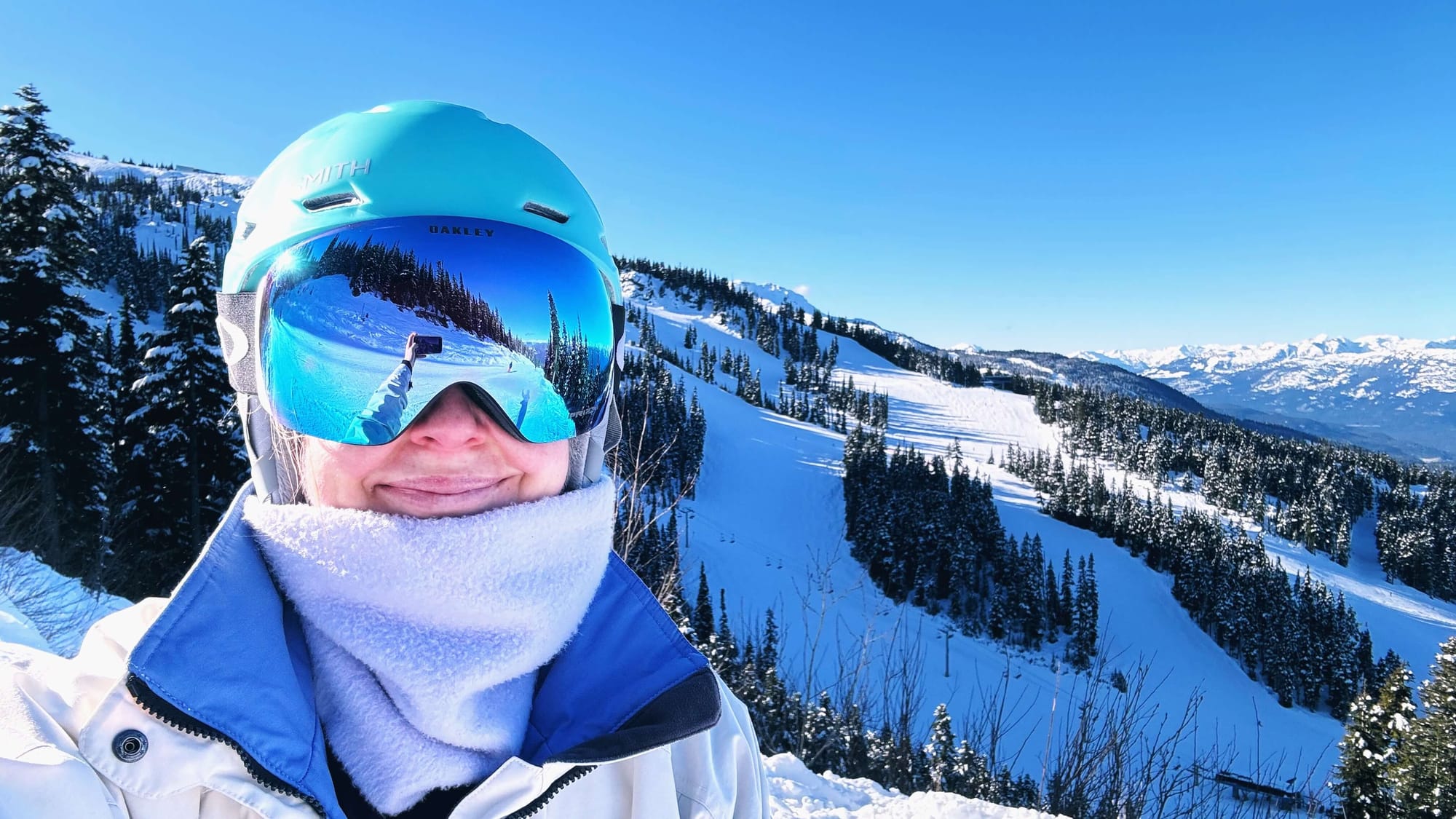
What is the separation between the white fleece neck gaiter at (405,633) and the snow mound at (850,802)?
12.0 ft

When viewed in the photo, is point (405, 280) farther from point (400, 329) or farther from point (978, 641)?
point (978, 641)

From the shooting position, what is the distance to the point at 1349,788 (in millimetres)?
21984

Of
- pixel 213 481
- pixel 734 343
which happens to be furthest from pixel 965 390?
pixel 213 481

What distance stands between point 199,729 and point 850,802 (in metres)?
5.48

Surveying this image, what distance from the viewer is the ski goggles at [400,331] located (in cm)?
167

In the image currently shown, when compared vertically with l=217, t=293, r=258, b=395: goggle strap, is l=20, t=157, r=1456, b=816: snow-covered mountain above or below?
below

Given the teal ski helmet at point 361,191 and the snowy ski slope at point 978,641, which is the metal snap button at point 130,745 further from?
the snowy ski slope at point 978,641

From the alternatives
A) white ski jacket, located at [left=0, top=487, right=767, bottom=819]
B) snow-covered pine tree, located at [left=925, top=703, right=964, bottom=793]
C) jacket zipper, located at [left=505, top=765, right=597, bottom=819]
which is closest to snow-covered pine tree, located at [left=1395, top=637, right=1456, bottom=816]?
snow-covered pine tree, located at [left=925, top=703, right=964, bottom=793]

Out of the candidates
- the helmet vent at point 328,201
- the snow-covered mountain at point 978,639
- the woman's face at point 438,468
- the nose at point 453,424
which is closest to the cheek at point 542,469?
the woman's face at point 438,468

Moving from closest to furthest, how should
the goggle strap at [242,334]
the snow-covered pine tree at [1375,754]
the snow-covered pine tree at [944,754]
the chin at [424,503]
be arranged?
1. the chin at [424,503]
2. the goggle strap at [242,334]
3. the snow-covered pine tree at [1375,754]
4. the snow-covered pine tree at [944,754]

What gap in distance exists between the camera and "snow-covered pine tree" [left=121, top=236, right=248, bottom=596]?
13984 millimetres

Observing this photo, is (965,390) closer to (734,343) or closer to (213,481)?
(734,343)

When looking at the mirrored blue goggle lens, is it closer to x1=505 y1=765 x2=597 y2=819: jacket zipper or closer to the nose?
the nose

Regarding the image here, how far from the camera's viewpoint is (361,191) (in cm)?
175
